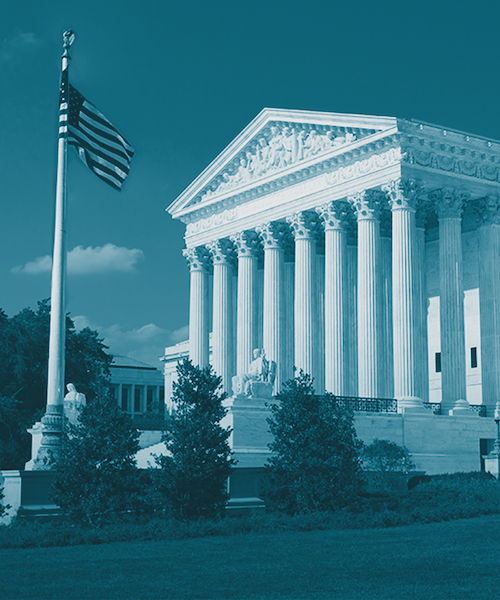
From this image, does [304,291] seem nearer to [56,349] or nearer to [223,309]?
[223,309]

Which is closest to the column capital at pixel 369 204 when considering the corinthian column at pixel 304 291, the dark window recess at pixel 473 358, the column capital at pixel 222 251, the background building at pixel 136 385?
the corinthian column at pixel 304 291

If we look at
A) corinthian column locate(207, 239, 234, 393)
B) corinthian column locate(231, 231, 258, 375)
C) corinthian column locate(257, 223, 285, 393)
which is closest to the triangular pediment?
corinthian column locate(207, 239, 234, 393)

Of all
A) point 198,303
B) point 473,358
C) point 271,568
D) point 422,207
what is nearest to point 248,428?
point 422,207

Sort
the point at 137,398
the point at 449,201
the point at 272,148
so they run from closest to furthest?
the point at 449,201 → the point at 272,148 → the point at 137,398

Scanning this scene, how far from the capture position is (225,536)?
2997 centimetres

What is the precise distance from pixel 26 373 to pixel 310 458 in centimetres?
4363

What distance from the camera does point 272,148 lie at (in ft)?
229

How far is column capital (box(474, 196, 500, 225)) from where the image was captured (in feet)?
205

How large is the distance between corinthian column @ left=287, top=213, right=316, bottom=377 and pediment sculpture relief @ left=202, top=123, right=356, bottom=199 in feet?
15.1

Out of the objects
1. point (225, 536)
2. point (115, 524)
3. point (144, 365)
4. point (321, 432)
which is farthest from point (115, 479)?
point (144, 365)

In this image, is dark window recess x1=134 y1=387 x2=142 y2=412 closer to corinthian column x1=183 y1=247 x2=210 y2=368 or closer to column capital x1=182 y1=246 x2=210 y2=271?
corinthian column x1=183 y1=247 x2=210 y2=368

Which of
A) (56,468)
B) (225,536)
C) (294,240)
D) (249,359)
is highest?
(294,240)

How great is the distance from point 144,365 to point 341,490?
10170 centimetres

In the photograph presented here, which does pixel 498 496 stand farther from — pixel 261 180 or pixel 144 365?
pixel 144 365
